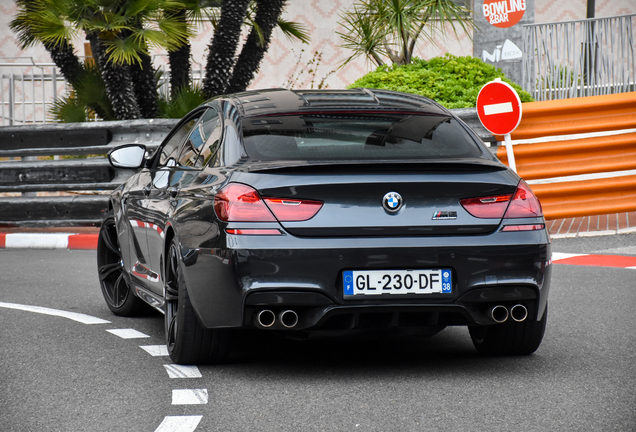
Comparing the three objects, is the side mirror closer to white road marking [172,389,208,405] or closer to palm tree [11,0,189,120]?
white road marking [172,389,208,405]

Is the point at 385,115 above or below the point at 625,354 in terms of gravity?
above

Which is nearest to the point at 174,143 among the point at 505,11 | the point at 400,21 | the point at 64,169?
the point at 64,169

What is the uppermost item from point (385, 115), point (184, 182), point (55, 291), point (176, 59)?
point (176, 59)

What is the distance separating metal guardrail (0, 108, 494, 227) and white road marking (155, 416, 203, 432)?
7.68 metres

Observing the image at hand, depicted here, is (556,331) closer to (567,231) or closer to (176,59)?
(567,231)

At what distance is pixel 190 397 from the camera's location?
4195 millimetres

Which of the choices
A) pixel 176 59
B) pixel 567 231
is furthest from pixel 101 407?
pixel 176 59

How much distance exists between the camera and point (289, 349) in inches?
209

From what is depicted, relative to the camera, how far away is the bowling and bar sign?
40.9ft

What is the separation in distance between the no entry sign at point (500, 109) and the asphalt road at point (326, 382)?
4.29m

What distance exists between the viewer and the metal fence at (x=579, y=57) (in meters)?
12.2

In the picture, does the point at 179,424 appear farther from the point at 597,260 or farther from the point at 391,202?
the point at 597,260

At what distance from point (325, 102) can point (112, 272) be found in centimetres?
257

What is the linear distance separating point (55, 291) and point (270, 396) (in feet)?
12.9
